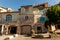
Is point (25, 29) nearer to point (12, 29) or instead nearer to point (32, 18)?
point (32, 18)

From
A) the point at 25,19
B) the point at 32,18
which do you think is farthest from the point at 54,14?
the point at 25,19

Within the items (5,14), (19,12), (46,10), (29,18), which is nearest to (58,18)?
(46,10)

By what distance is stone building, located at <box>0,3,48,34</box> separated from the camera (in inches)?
1689

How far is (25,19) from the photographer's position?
43.5 meters

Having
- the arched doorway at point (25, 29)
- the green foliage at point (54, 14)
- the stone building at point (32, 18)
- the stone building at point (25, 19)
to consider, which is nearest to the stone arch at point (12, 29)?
the stone building at point (25, 19)

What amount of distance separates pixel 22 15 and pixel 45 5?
23.4 feet

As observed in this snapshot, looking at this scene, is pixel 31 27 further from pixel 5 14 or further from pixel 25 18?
pixel 5 14

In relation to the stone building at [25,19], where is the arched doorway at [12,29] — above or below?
below

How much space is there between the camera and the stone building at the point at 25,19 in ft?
141

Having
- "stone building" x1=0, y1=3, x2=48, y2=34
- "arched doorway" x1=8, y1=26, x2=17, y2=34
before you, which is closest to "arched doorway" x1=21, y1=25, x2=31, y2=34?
"stone building" x1=0, y1=3, x2=48, y2=34

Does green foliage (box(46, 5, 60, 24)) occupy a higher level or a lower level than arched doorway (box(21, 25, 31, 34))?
higher

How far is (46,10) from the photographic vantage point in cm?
4416

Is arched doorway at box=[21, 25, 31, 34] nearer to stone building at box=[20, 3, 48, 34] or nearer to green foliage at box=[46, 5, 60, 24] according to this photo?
stone building at box=[20, 3, 48, 34]

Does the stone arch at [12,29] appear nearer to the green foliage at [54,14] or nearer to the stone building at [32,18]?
the stone building at [32,18]
